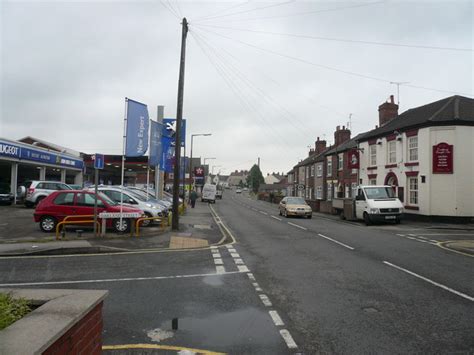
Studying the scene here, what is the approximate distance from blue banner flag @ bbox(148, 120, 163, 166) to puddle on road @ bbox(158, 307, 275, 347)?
52.1 ft

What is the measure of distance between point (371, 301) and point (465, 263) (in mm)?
5236

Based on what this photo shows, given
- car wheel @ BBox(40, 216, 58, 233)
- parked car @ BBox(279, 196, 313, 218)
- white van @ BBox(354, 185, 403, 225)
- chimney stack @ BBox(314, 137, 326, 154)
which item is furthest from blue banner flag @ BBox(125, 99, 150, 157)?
chimney stack @ BBox(314, 137, 326, 154)

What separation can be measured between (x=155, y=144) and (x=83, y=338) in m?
18.0

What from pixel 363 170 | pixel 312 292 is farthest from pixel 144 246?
pixel 363 170

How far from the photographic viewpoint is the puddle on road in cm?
501

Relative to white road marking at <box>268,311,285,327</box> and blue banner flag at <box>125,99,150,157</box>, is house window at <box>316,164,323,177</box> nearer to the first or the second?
blue banner flag at <box>125,99,150,157</box>

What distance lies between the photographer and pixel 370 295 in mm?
7020

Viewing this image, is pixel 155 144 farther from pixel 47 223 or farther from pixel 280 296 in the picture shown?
pixel 280 296

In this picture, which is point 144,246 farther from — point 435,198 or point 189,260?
point 435,198

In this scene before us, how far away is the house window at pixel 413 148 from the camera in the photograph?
26828mm

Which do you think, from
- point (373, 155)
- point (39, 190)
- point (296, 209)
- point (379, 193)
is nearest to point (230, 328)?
point (379, 193)

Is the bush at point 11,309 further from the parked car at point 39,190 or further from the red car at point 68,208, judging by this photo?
the parked car at point 39,190

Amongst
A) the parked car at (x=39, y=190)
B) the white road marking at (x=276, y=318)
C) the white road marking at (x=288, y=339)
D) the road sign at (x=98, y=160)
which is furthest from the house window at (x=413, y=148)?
the parked car at (x=39, y=190)

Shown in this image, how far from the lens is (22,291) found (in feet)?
14.3
